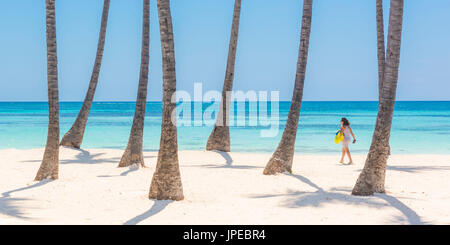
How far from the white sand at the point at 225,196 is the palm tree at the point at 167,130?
273 millimetres

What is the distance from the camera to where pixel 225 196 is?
9852 millimetres

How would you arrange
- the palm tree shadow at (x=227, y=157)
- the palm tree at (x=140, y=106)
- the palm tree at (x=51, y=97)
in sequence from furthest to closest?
the palm tree shadow at (x=227, y=157) < the palm tree at (x=140, y=106) < the palm tree at (x=51, y=97)

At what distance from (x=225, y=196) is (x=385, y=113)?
3.53m

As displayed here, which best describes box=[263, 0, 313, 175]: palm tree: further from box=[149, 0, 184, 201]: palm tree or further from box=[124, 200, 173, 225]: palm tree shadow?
box=[124, 200, 173, 225]: palm tree shadow

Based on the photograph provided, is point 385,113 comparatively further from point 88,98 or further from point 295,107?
point 88,98

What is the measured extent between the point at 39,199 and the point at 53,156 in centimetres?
246

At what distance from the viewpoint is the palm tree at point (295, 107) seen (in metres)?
12.3

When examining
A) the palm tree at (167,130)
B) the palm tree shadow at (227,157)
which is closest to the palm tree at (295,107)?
the palm tree shadow at (227,157)

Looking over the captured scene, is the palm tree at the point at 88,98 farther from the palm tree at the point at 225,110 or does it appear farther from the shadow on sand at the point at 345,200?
the shadow on sand at the point at 345,200

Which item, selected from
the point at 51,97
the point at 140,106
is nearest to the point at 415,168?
the point at 140,106

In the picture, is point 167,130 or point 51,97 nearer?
point 167,130

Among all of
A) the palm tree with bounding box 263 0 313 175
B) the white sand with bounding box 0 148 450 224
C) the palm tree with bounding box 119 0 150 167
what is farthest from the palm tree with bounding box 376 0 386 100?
the palm tree with bounding box 119 0 150 167

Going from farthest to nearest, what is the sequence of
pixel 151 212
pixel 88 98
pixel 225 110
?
pixel 88 98, pixel 225 110, pixel 151 212

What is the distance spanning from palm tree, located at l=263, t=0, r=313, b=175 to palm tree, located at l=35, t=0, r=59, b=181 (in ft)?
17.1
